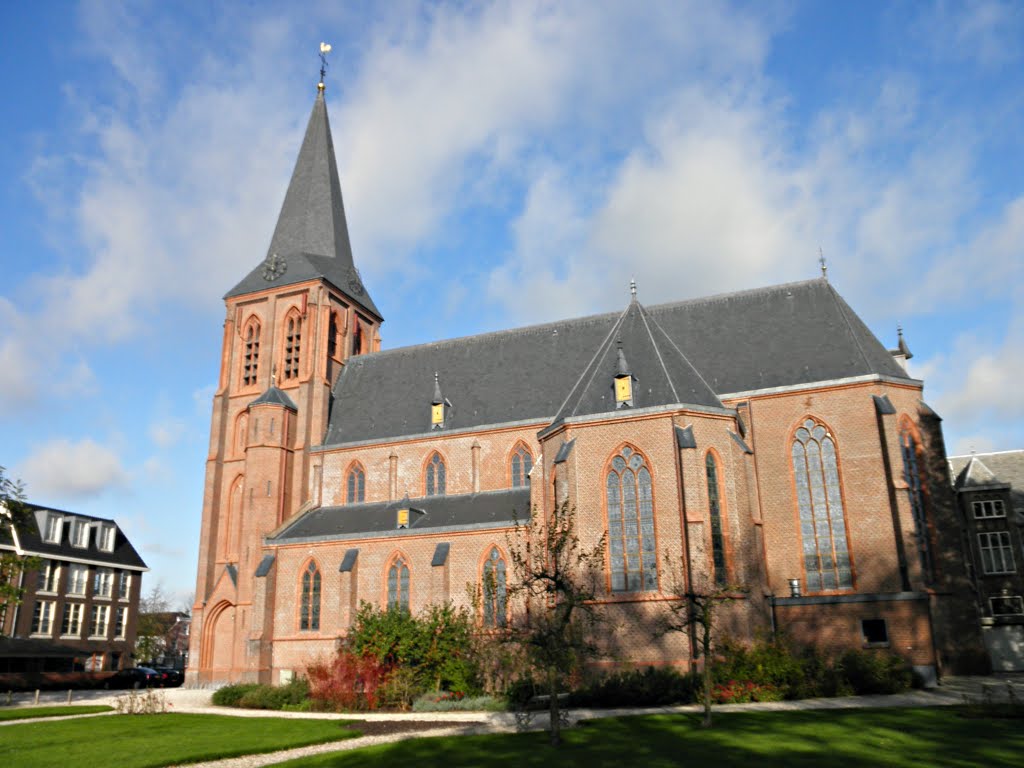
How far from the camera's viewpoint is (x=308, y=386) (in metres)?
40.5

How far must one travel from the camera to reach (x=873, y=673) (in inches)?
927

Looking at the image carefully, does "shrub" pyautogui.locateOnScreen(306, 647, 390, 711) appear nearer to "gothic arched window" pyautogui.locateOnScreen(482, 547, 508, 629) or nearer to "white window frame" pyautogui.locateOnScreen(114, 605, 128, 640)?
"gothic arched window" pyautogui.locateOnScreen(482, 547, 508, 629)

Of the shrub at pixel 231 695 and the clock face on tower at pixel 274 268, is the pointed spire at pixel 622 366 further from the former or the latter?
the clock face on tower at pixel 274 268

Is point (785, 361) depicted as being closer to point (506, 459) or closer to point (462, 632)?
point (506, 459)

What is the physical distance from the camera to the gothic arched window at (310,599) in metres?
33.6

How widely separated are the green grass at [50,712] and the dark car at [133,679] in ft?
50.3

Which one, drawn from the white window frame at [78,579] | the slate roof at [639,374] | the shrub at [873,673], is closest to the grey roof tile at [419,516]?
the slate roof at [639,374]

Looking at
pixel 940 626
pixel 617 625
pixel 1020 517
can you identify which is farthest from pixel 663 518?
pixel 1020 517

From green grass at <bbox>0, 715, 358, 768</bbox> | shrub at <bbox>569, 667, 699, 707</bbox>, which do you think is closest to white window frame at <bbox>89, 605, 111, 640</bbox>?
green grass at <bbox>0, 715, 358, 768</bbox>

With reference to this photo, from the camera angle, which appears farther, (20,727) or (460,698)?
(460,698)

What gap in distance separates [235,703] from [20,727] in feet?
23.2

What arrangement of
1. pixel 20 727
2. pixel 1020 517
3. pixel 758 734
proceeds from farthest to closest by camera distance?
pixel 1020 517 < pixel 20 727 < pixel 758 734

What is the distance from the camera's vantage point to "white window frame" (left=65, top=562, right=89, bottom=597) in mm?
49700

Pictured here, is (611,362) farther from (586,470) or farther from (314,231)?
(314,231)
